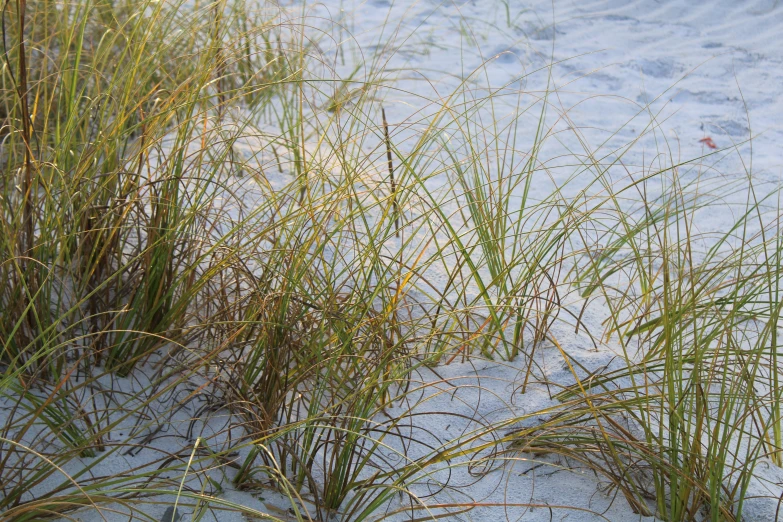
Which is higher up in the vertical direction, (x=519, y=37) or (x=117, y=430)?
(x=519, y=37)

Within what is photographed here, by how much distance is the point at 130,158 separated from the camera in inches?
70.5

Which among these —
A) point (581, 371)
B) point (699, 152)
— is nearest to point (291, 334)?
point (581, 371)

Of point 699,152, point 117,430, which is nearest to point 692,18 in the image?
point 699,152

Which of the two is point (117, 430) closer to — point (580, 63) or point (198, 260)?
point (198, 260)

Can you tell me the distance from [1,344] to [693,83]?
A: 3049 millimetres

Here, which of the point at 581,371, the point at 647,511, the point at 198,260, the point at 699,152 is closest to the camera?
the point at 647,511

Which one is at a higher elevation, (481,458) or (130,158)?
(130,158)

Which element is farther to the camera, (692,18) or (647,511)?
(692,18)

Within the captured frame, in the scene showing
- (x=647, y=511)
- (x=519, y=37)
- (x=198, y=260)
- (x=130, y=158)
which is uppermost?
(x=519, y=37)

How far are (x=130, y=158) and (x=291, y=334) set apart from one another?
21.1 inches

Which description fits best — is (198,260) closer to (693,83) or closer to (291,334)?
(291,334)

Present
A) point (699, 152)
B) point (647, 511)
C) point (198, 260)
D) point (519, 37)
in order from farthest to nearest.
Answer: point (519, 37) < point (699, 152) < point (198, 260) < point (647, 511)

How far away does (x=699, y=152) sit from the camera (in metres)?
3.12

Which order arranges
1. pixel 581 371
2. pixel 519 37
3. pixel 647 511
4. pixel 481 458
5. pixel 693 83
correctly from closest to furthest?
pixel 647 511 < pixel 481 458 < pixel 581 371 < pixel 693 83 < pixel 519 37
